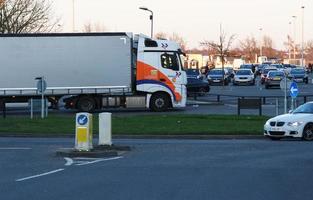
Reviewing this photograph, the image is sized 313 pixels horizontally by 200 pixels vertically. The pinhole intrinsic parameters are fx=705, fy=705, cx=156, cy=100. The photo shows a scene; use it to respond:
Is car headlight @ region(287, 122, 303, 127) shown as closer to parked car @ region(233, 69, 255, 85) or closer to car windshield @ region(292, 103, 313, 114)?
car windshield @ region(292, 103, 313, 114)

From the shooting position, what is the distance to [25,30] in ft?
171

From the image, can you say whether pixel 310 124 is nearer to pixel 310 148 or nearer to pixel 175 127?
pixel 310 148

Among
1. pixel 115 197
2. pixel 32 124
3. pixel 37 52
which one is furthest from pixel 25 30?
pixel 115 197

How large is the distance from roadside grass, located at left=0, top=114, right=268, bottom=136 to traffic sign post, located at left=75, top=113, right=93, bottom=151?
286 inches

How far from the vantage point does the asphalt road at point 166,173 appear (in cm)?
1112

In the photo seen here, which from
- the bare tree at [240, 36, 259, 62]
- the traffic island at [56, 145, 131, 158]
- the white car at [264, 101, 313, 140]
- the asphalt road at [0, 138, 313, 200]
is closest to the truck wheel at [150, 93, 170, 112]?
the white car at [264, 101, 313, 140]

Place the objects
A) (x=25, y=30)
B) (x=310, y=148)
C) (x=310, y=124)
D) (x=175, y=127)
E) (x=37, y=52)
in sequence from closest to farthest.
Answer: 1. (x=310, y=148)
2. (x=310, y=124)
3. (x=175, y=127)
4. (x=37, y=52)
5. (x=25, y=30)

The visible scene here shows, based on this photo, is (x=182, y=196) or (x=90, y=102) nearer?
(x=182, y=196)

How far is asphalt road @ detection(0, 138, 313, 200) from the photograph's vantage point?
11125mm

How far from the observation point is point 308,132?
22906mm

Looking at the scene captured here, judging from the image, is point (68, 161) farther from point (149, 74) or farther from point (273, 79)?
point (273, 79)

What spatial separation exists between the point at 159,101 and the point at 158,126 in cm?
934

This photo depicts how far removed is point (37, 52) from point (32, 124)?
28.6 feet

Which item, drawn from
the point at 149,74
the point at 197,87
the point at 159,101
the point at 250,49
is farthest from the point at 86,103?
the point at 250,49
